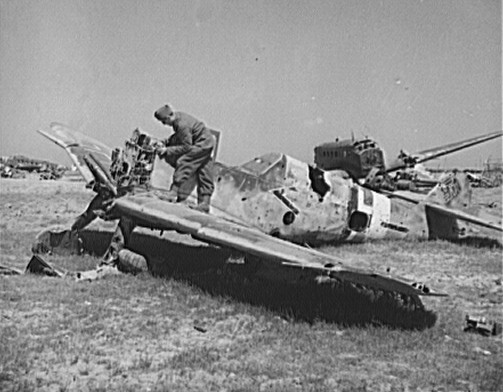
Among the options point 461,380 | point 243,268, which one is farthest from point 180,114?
point 461,380

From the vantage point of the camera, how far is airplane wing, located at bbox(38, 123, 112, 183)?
12.8 m

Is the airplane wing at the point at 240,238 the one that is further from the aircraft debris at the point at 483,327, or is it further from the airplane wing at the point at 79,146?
the airplane wing at the point at 79,146

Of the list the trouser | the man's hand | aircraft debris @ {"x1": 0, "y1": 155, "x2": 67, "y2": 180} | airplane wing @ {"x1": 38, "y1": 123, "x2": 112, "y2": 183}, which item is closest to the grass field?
the trouser

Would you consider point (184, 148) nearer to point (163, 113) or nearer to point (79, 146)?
point (163, 113)

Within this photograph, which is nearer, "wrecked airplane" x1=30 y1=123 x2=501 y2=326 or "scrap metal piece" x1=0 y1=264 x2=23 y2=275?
"wrecked airplane" x1=30 y1=123 x2=501 y2=326

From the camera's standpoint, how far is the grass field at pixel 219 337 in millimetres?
5090

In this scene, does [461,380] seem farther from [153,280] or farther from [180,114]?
[180,114]

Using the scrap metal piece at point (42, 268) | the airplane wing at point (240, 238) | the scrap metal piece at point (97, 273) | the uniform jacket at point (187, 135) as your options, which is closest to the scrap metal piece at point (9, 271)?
the scrap metal piece at point (42, 268)

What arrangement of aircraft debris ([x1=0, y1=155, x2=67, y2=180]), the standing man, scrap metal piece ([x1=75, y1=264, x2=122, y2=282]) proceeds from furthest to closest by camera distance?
aircraft debris ([x1=0, y1=155, x2=67, y2=180]), the standing man, scrap metal piece ([x1=75, y1=264, x2=122, y2=282])

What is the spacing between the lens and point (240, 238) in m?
7.66

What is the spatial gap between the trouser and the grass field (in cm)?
145

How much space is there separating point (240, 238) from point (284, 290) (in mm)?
1286

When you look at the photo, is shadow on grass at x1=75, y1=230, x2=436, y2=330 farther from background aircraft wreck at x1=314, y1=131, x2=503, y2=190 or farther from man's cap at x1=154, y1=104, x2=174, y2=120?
background aircraft wreck at x1=314, y1=131, x2=503, y2=190

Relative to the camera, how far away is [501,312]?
8.02 m
